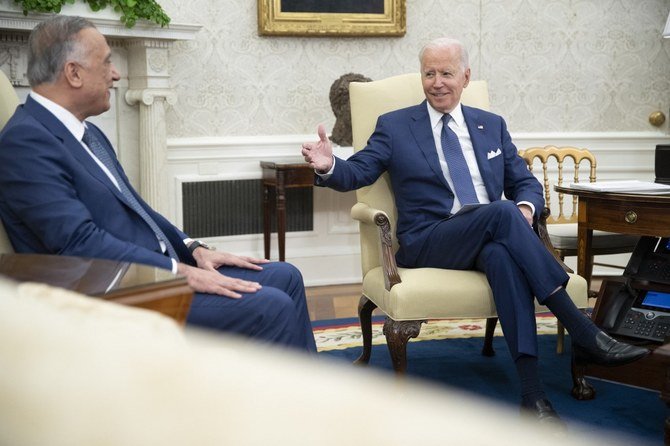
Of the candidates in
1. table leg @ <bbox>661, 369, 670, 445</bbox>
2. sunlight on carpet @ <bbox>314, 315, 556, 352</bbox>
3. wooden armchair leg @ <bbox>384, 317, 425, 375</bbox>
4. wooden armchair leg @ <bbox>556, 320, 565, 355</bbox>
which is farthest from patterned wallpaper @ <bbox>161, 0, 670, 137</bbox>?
table leg @ <bbox>661, 369, 670, 445</bbox>

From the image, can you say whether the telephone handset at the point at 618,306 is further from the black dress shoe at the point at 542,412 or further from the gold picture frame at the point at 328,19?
the gold picture frame at the point at 328,19

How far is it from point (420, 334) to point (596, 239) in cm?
96

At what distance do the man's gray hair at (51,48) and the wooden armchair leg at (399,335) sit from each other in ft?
4.56

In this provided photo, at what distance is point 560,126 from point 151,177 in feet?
9.34

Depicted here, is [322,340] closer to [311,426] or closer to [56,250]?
[56,250]

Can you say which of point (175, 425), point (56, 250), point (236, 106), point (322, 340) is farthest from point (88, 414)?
point (236, 106)

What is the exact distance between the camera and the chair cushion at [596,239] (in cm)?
373

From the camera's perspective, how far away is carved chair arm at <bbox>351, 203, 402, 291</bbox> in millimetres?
2965

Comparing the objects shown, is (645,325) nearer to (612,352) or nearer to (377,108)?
(612,352)

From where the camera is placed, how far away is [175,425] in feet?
1.09

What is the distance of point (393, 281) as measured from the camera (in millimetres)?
2947

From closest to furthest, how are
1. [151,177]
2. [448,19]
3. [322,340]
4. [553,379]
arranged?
1. [553,379]
2. [322,340]
3. [151,177]
4. [448,19]

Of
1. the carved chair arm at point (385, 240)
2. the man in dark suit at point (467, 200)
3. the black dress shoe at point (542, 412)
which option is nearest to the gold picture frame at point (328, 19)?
the man in dark suit at point (467, 200)

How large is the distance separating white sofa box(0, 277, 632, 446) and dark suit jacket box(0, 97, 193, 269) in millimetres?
1809
